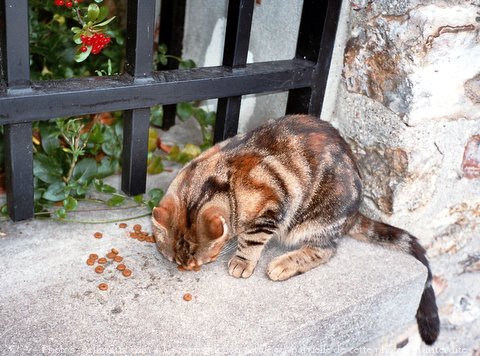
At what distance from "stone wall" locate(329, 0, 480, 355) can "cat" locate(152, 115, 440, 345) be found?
0.15 meters

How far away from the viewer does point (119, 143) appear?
8.71 feet

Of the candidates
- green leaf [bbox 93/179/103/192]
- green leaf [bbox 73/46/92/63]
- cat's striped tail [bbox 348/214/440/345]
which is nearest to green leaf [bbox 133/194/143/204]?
green leaf [bbox 93/179/103/192]

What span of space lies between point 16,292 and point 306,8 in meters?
1.48

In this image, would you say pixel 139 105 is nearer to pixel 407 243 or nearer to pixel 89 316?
pixel 89 316

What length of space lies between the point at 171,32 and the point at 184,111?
41 cm

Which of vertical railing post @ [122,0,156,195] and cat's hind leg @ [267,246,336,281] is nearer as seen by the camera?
vertical railing post @ [122,0,156,195]

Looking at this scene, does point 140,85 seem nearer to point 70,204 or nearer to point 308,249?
point 70,204

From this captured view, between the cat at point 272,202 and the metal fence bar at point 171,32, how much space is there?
2.70 ft

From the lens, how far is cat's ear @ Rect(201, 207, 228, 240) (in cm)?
198

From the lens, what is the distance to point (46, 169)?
234 cm

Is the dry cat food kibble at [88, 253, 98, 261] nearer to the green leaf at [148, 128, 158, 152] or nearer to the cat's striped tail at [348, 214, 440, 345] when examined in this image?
the green leaf at [148, 128, 158, 152]

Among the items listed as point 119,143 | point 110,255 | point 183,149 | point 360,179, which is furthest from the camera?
point 183,149

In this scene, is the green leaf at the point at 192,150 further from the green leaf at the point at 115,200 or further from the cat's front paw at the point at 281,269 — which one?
the cat's front paw at the point at 281,269

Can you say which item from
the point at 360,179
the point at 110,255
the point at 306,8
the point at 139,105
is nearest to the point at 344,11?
the point at 306,8
